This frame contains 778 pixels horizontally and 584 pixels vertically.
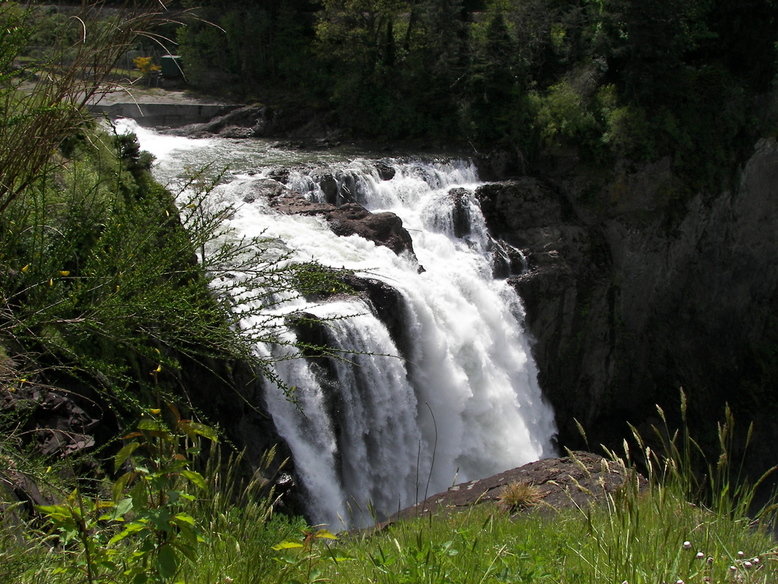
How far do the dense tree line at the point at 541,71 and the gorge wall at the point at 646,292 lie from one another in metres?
1.26

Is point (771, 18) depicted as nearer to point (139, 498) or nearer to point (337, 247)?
point (337, 247)

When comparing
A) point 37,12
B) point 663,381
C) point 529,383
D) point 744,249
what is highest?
point 37,12

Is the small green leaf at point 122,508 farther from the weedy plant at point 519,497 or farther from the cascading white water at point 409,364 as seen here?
the cascading white water at point 409,364

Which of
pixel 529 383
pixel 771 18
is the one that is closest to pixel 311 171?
pixel 529 383

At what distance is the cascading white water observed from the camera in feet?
35.1

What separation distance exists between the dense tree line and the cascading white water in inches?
131

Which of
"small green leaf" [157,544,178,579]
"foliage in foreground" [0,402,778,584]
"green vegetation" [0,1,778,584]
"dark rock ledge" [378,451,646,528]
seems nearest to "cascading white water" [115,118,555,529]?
"dark rock ledge" [378,451,646,528]

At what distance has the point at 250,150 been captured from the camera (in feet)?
Result: 63.7

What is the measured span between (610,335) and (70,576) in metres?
15.9

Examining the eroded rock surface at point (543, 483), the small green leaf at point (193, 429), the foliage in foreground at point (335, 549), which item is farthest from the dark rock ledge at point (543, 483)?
the small green leaf at point (193, 429)

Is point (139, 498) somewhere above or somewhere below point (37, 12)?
below

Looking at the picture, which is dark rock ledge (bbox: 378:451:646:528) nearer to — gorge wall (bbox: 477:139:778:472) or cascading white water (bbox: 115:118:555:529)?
cascading white water (bbox: 115:118:555:529)

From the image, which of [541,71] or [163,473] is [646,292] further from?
[163,473]

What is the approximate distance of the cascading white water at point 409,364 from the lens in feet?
35.1
